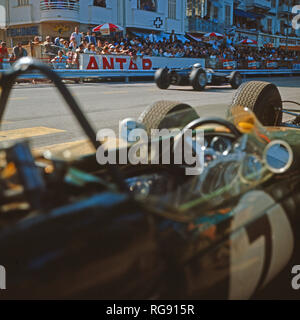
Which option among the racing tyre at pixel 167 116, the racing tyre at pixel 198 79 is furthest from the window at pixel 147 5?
the racing tyre at pixel 167 116

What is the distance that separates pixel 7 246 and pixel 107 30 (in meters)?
23.6

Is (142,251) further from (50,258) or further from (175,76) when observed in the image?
(175,76)

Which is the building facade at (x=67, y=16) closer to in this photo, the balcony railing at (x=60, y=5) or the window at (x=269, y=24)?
the balcony railing at (x=60, y=5)

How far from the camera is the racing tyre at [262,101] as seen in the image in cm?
399

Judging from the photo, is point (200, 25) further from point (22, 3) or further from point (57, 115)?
point (57, 115)

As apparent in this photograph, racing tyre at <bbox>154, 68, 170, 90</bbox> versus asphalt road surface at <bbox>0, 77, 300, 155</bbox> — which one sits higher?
racing tyre at <bbox>154, 68, 170, 90</bbox>

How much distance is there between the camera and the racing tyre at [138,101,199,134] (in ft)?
10.2

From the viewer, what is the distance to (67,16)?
2778 centimetres

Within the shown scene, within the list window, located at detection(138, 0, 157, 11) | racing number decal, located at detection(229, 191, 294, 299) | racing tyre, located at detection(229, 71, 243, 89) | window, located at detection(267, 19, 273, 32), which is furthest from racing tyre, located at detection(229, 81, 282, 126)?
window, located at detection(267, 19, 273, 32)

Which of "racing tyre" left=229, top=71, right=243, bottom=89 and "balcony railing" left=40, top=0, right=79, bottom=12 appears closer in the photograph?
"racing tyre" left=229, top=71, right=243, bottom=89

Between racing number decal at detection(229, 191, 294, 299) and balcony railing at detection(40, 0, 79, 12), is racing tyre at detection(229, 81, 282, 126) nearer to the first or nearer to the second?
racing number decal at detection(229, 191, 294, 299)

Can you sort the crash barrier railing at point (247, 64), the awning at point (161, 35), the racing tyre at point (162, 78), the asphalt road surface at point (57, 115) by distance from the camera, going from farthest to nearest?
1. the awning at point (161, 35)
2. the crash barrier railing at point (247, 64)
3. the racing tyre at point (162, 78)
4. the asphalt road surface at point (57, 115)

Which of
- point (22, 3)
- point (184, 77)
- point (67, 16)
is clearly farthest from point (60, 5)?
point (184, 77)
